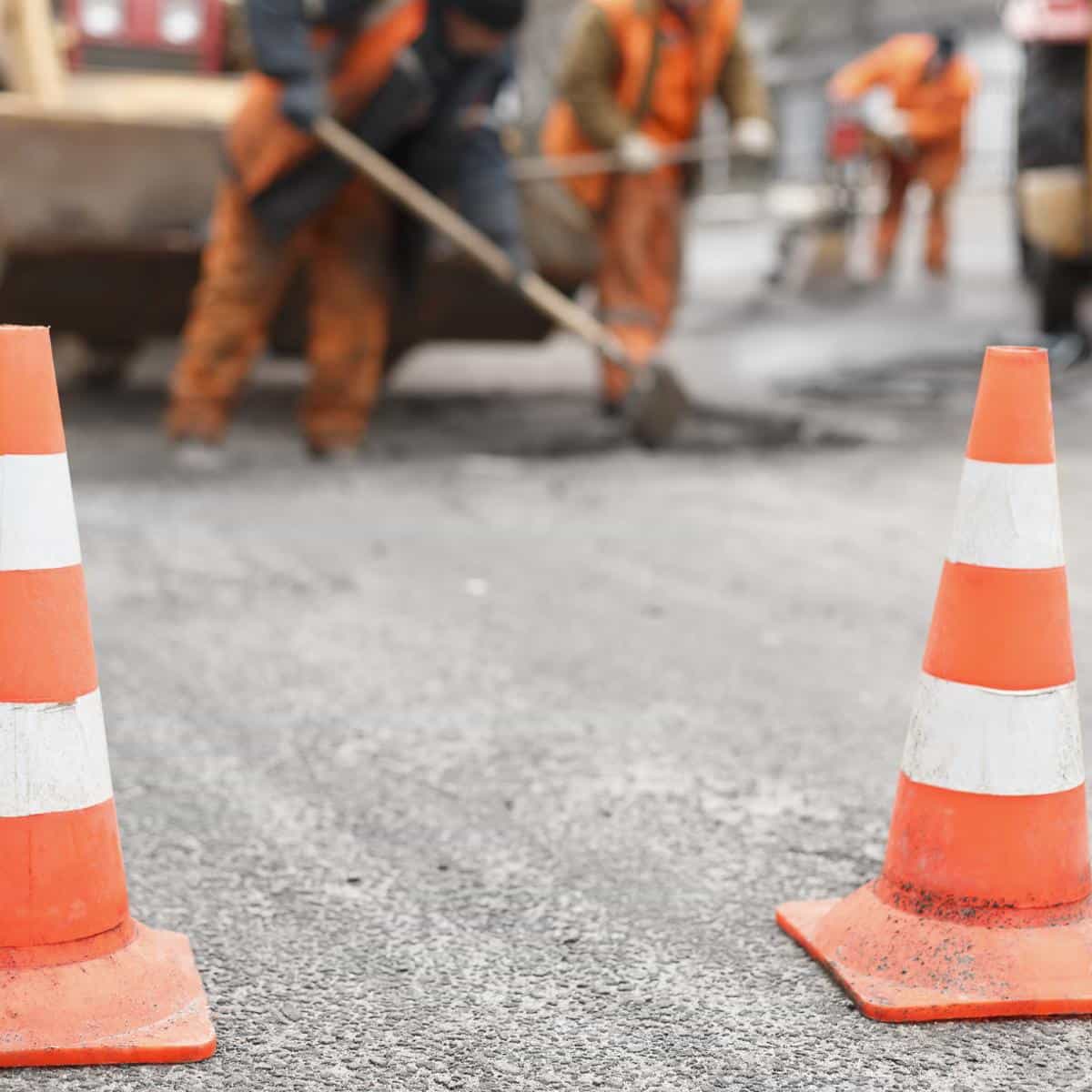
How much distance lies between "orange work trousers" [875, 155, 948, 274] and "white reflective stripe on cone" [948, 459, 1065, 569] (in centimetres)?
1150

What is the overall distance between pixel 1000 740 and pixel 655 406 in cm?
421

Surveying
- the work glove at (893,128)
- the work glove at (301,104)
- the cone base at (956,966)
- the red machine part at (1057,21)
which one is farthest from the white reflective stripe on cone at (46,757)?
the work glove at (893,128)

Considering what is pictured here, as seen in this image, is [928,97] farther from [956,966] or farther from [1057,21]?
[956,966]

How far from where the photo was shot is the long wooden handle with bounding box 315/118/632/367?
205 inches

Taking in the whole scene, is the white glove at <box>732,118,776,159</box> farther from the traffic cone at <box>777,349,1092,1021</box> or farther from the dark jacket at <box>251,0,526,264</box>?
the traffic cone at <box>777,349,1092,1021</box>

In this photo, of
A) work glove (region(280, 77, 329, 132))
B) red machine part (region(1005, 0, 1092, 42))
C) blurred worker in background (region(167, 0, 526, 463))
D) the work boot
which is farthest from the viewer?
red machine part (region(1005, 0, 1092, 42))

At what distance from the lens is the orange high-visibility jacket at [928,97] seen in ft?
42.2

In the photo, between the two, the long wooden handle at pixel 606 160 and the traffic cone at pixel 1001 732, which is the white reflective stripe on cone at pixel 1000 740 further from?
the long wooden handle at pixel 606 160

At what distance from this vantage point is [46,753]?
1.84 m

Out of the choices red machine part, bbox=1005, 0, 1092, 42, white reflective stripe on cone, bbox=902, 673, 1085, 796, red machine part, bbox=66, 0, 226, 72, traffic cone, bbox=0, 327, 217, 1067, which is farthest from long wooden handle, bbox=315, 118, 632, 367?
white reflective stripe on cone, bbox=902, 673, 1085, 796

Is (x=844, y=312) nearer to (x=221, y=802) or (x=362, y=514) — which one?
(x=362, y=514)

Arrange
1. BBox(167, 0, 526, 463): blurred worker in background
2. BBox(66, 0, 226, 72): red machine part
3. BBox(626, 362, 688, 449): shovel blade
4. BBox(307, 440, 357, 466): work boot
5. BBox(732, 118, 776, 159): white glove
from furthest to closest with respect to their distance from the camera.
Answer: BBox(732, 118, 776, 159): white glove, BBox(66, 0, 226, 72): red machine part, BBox(626, 362, 688, 449): shovel blade, BBox(307, 440, 357, 466): work boot, BBox(167, 0, 526, 463): blurred worker in background

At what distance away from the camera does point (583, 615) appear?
3.74 m

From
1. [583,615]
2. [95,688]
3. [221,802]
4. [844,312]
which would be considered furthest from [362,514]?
[844,312]
